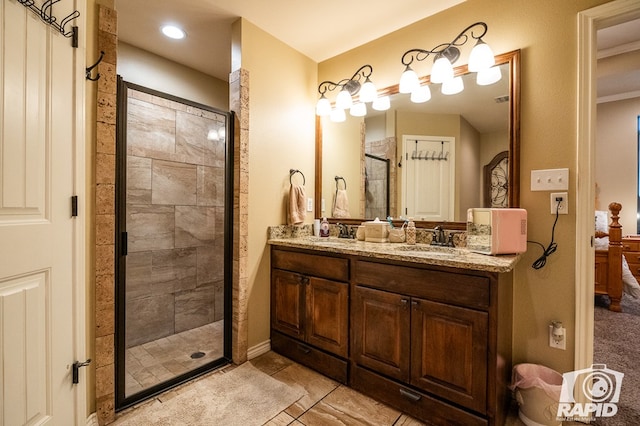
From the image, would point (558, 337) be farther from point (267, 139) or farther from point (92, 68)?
point (92, 68)

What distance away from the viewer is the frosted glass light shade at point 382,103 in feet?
7.84

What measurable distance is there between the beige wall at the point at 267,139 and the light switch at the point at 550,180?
1747 mm

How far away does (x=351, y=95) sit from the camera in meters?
2.56

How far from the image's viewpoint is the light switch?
165cm

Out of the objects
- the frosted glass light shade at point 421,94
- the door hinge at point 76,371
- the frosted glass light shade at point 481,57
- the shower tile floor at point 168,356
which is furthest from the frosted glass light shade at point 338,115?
the door hinge at point 76,371

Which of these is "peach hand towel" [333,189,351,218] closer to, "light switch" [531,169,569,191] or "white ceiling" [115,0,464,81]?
"white ceiling" [115,0,464,81]

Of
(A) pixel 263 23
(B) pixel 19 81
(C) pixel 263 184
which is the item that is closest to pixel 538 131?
(C) pixel 263 184

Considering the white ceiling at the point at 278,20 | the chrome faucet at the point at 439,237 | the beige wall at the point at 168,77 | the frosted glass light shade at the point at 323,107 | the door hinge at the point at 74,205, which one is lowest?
the chrome faucet at the point at 439,237

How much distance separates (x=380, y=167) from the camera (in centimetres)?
248

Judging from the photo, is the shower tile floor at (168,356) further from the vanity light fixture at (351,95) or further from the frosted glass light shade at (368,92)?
the frosted glass light shade at (368,92)

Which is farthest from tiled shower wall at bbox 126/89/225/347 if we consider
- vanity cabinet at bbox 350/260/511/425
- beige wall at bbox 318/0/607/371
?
beige wall at bbox 318/0/607/371

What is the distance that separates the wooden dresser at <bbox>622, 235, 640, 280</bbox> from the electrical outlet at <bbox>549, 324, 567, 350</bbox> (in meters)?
3.59

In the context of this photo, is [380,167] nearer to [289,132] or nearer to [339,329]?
[289,132]

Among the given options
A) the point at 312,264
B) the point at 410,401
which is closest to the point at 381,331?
the point at 410,401
